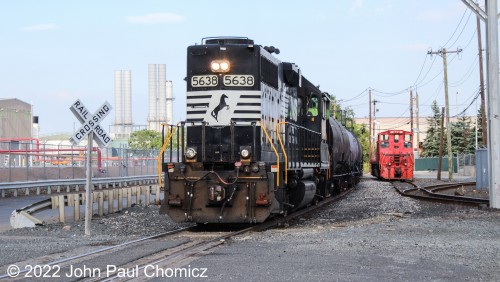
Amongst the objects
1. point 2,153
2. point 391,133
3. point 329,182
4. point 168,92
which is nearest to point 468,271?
point 329,182

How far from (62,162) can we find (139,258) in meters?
25.0

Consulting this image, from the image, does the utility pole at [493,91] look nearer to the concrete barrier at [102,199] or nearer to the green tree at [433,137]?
the concrete barrier at [102,199]

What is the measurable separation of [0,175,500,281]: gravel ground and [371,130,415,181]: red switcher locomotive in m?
26.9

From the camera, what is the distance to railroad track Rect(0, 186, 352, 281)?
798cm

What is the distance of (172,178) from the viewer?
13203mm

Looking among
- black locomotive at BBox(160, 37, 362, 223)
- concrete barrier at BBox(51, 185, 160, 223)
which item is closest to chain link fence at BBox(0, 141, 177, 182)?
concrete barrier at BBox(51, 185, 160, 223)

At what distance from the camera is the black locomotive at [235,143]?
42.5ft

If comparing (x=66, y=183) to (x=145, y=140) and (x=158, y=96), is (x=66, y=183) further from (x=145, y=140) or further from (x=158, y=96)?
(x=158, y=96)

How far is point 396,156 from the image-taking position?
44.6 meters

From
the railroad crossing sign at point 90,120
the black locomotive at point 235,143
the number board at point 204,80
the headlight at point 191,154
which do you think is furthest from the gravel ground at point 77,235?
the number board at point 204,80

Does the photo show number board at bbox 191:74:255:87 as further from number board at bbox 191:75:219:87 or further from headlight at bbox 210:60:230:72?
→ headlight at bbox 210:60:230:72

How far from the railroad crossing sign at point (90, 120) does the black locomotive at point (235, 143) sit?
1.44 metres

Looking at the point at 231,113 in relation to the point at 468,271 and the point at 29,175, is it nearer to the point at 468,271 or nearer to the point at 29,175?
the point at 468,271

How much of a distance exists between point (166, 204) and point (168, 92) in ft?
309
